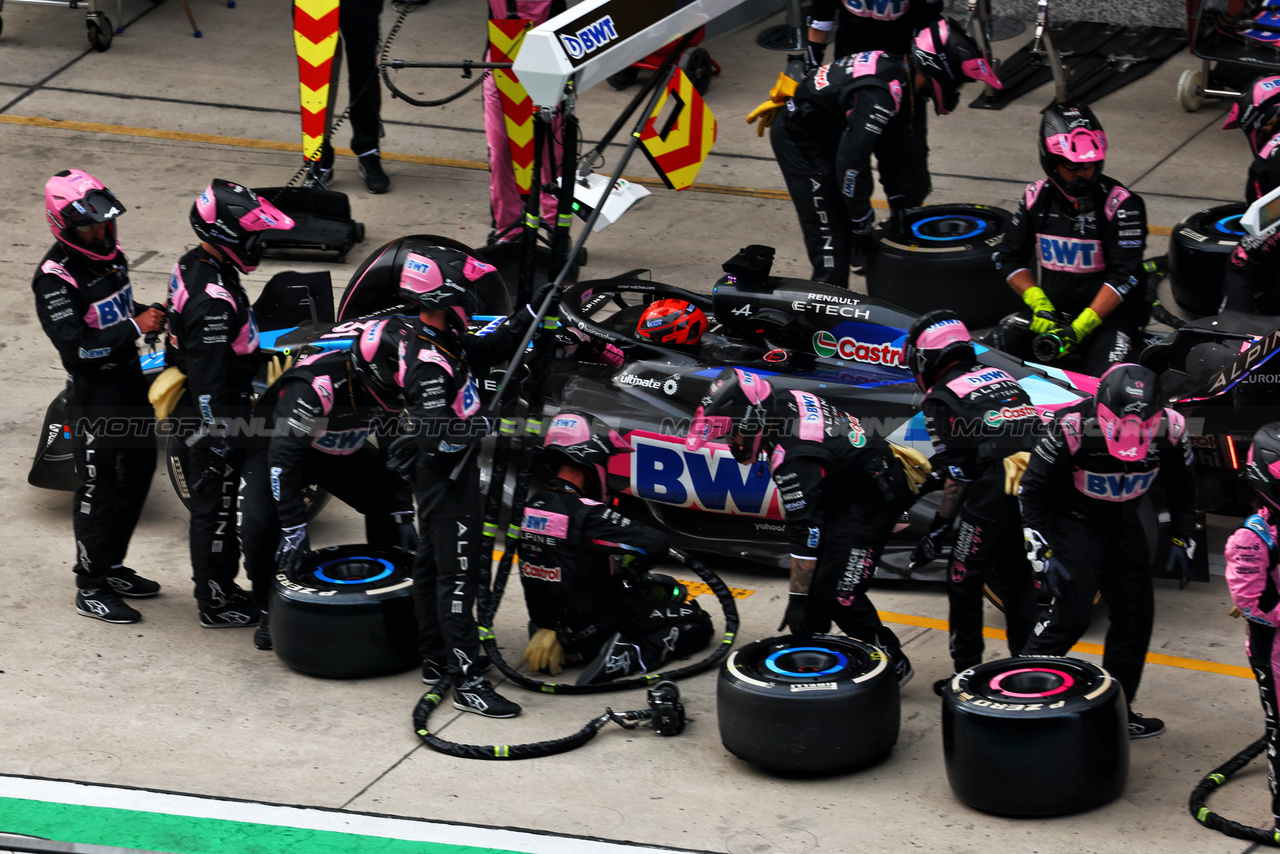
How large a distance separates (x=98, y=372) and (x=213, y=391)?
2.28ft

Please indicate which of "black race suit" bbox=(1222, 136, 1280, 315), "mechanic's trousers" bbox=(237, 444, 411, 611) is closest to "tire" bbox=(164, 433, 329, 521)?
"mechanic's trousers" bbox=(237, 444, 411, 611)

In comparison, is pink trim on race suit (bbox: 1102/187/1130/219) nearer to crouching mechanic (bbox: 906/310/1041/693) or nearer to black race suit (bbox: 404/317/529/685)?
crouching mechanic (bbox: 906/310/1041/693)

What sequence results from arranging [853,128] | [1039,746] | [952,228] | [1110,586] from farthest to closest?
[952,228] < [853,128] < [1110,586] < [1039,746]

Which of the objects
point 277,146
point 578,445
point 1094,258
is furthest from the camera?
point 277,146

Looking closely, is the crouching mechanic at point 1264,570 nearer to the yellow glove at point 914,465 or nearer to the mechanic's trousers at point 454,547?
the yellow glove at point 914,465

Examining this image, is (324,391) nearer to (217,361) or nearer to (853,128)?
(217,361)

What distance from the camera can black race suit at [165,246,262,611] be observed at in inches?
314

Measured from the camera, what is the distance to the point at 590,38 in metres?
7.14

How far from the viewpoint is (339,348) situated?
8117mm

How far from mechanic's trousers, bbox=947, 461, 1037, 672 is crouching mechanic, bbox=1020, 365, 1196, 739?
1.04ft

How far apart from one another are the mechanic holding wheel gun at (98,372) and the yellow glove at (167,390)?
0.13 metres

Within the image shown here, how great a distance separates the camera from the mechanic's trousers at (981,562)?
750 centimetres

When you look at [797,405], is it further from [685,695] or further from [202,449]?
[202,449]

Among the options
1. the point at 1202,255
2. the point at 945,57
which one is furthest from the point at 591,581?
the point at 1202,255
